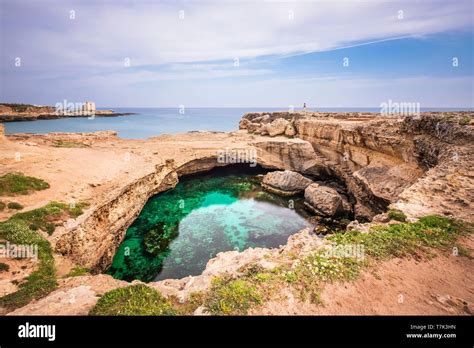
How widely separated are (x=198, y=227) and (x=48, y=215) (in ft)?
39.1

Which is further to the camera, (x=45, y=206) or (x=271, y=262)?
(x=45, y=206)

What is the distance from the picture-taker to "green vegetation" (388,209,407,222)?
1121cm

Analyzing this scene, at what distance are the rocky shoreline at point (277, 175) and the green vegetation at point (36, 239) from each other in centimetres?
58

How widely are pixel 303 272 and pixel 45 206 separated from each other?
14.0 meters

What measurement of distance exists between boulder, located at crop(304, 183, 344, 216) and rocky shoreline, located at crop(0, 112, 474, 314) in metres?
0.11

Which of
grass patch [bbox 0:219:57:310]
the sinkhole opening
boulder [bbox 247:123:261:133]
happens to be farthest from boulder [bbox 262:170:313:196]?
grass patch [bbox 0:219:57:310]

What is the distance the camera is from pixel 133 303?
6.57 meters

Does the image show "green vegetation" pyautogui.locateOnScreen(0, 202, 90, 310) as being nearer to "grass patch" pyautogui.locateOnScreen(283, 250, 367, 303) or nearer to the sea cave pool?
the sea cave pool

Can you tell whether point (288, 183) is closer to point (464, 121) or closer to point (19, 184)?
point (464, 121)

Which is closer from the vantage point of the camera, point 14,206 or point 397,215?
point 397,215

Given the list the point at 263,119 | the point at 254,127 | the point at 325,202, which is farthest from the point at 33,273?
the point at 263,119
